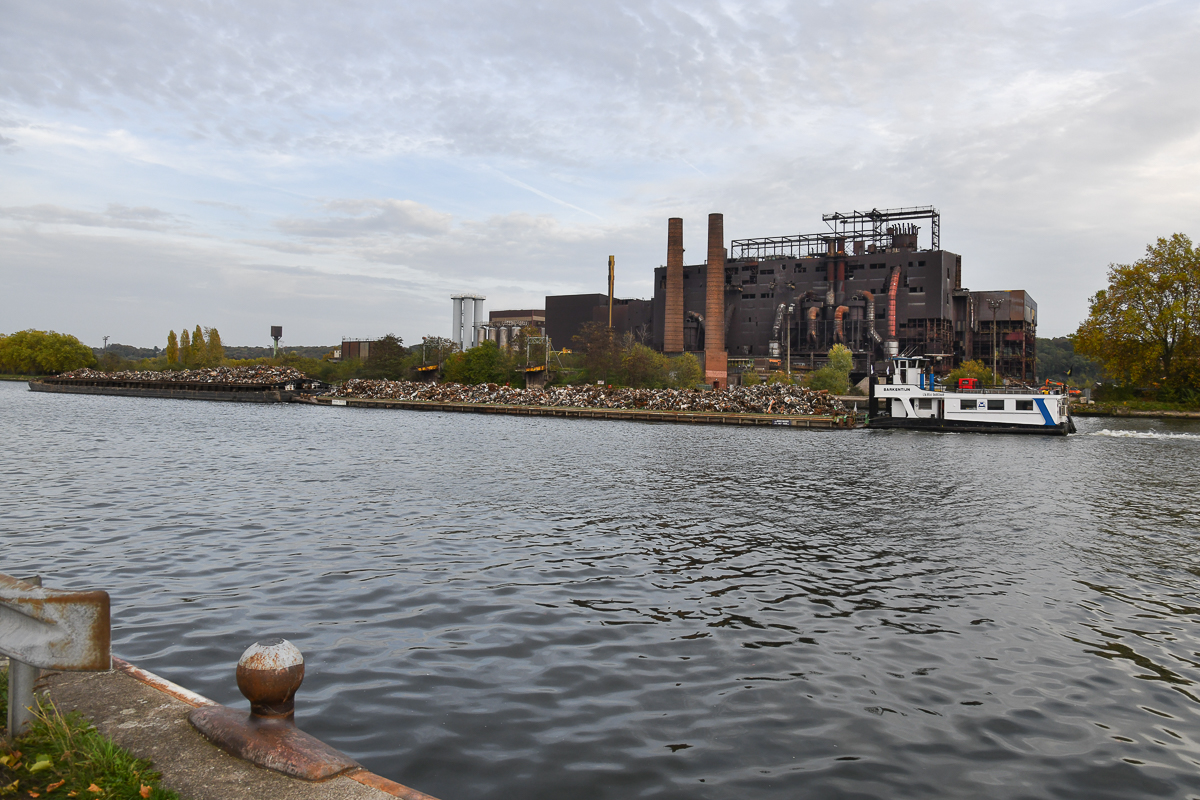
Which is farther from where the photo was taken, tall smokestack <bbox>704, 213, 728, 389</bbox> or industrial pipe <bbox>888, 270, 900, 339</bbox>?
industrial pipe <bbox>888, 270, 900, 339</bbox>

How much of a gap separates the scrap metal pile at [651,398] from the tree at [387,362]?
17169 millimetres

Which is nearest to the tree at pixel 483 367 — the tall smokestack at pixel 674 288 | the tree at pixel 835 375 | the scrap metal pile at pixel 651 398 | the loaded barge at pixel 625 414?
the scrap metal pile at pixel 651 398

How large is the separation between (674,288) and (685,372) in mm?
15256

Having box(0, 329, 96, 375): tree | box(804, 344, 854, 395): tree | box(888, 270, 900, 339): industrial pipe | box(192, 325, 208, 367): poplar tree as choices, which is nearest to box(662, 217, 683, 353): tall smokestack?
box(804, 344, 854, 395): tree

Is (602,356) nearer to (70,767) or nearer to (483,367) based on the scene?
(483,367)

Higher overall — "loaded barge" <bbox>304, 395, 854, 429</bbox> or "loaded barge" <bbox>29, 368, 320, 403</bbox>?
"loaded barge" <bbox>29, 368, 320, 403</bbox>

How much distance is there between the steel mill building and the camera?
352 ft

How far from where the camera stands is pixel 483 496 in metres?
22.7

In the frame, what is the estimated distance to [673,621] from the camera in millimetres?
10906

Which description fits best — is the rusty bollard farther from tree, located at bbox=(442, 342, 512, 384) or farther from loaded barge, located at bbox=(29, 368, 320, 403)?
loaded barge, located at bbox=(29, 368, 320, 403)

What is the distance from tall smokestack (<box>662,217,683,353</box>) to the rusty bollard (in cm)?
10601

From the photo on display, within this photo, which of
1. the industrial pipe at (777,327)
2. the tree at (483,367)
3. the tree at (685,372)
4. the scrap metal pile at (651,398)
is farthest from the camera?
the industrial pipe at (777,327)

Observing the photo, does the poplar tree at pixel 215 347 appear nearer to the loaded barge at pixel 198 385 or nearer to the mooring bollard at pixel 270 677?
the loaded barge at pixel 198 385

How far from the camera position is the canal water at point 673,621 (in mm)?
6961
